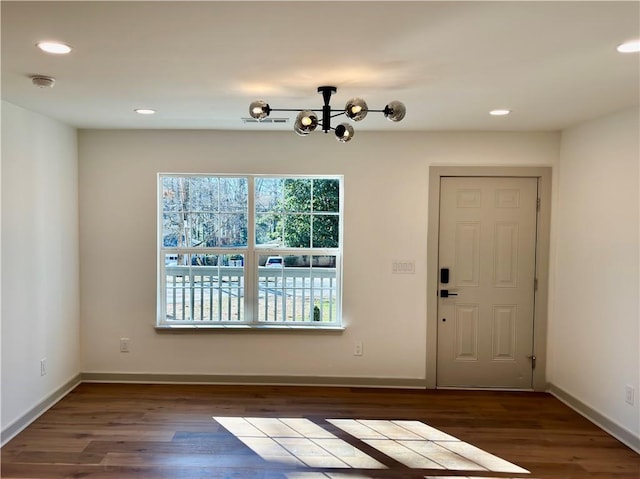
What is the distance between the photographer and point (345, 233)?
4027 mm

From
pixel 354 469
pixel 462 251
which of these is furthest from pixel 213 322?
pixel 462 251

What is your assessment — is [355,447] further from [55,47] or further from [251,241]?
[55,47]

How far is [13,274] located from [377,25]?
294 cm

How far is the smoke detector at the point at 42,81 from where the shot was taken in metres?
2.46

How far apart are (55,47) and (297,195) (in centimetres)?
239

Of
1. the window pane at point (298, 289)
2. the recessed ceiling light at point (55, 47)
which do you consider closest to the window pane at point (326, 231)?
the window pane at point (298, 289)

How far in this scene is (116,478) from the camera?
8.52 feet

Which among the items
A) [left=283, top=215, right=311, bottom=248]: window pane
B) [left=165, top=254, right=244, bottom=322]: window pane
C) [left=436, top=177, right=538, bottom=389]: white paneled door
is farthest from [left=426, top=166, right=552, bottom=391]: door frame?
[left=165, top=254, right=244, bottom=322]: window pane

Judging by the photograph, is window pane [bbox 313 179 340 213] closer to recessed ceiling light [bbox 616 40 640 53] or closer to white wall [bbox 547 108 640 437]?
white wall [bbox 547 108 640 437]

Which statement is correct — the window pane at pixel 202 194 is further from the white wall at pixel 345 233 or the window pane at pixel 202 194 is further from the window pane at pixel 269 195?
the window pane at pixel 269 195

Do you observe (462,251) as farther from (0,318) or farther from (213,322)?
(0,318)

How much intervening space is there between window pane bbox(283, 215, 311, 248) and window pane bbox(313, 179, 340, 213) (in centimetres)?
16

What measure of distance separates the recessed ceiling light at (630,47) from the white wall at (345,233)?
1.94 metres

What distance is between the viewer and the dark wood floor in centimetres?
271
